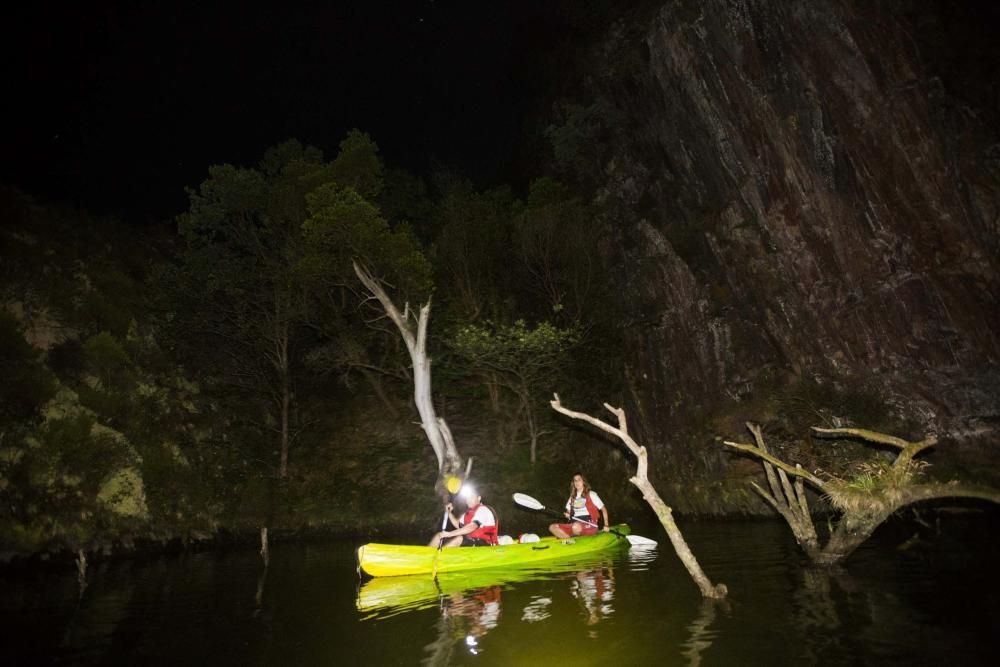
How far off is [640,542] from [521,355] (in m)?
9.16

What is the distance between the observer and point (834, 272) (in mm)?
19281

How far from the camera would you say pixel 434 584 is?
12.3 m

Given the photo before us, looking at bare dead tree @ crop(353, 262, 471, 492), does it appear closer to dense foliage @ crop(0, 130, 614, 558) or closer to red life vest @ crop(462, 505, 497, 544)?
dense foliage @ crop(0, 130, 614, 558)

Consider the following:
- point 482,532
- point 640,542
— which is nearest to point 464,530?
point 482,532

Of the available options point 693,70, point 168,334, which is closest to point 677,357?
point 693,70

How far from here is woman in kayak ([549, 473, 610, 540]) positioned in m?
15.5

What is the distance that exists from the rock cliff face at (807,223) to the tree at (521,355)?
3275 mm

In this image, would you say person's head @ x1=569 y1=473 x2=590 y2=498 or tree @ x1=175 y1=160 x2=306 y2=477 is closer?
person's head @ x1=569 y1=473 x2=590 y2=498

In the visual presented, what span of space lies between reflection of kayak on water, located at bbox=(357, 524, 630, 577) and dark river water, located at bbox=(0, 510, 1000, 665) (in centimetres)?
35

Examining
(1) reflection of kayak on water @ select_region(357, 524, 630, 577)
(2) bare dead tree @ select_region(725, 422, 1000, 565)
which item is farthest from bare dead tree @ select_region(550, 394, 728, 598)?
(1) reflection of kayak on water @ select_region(357, 524, 630, 577)

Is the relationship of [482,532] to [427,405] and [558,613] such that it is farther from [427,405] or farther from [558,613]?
[427,405]

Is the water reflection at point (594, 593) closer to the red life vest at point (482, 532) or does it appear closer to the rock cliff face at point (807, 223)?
the red life vest at point (482, 532)

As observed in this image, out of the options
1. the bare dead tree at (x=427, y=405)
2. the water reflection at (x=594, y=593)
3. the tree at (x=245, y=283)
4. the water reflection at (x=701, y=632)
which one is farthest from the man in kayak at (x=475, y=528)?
the tree at (x=245, y=283)

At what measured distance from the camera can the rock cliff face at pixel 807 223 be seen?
675 inches
